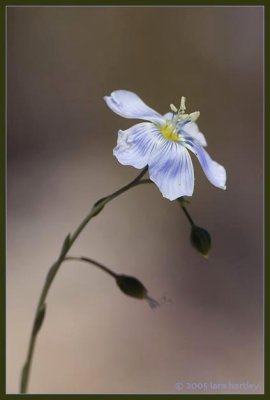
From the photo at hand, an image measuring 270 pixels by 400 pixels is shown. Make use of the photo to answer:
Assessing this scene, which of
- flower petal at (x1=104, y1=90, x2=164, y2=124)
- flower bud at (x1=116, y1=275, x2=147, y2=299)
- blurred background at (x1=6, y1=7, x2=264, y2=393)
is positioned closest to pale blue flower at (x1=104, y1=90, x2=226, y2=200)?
flower petal at (x1=104, y1=90, x2=164, y2=124)

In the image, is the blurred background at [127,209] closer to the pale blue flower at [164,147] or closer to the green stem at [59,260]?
the green stem at [59,260]

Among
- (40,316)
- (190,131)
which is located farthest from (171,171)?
(40,316)

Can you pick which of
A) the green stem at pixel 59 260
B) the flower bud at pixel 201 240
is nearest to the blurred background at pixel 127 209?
the green stem at pixel 59 260

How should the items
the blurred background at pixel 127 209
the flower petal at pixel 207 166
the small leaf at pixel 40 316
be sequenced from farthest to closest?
the blurred background at pixel 127 209, the small leaf at pixel 40 316, the flower petal at pixel 207 166

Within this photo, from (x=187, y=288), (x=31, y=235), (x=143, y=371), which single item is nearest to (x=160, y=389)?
(x=143, y=371)

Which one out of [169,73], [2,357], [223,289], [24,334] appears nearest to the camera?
[2,357]

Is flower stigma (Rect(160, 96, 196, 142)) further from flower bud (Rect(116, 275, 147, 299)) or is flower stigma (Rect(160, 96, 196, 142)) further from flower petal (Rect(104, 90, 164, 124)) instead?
flower bud (Rect(116, 275, 147, 299))

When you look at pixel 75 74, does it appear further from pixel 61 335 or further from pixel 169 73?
pixel 61 335
